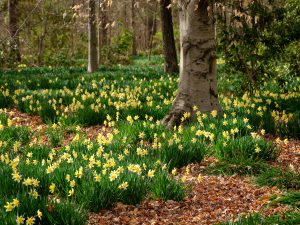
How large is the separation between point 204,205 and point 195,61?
3.00 m

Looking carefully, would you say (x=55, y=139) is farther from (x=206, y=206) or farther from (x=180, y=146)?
(x=206, y=206)

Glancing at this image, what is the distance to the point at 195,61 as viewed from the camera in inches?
263

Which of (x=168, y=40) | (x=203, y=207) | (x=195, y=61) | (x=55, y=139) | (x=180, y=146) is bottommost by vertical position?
(x=203, y=207)

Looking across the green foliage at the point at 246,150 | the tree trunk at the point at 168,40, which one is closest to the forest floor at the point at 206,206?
the green foliage at the point at 246,150

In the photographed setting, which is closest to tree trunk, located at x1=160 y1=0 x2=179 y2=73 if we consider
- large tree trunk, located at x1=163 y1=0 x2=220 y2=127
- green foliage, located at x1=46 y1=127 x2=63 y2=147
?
large tree trunk, located at x1=163 y1=0 x2=220 y2=127

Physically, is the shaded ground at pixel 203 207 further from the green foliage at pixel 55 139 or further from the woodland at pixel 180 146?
the green foliage at pixel 55 139

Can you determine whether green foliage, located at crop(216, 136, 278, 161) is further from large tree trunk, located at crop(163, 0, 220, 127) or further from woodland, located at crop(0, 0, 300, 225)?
large tree trunk, located at crop(163, 0, 220, 127)

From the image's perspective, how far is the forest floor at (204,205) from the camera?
12.4 ft

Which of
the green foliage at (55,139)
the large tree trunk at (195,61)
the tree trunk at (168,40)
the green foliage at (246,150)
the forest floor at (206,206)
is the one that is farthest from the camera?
the tree trunk at (168,40)

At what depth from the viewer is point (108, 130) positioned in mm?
7172

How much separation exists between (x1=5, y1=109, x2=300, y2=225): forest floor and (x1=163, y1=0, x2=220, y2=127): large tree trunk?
6.10 feet

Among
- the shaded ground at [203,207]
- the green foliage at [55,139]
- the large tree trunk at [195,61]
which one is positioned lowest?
the shaded ground at [203,207]

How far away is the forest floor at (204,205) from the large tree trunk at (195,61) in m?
1.86

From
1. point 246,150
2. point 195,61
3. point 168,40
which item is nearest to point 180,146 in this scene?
point 246,150
